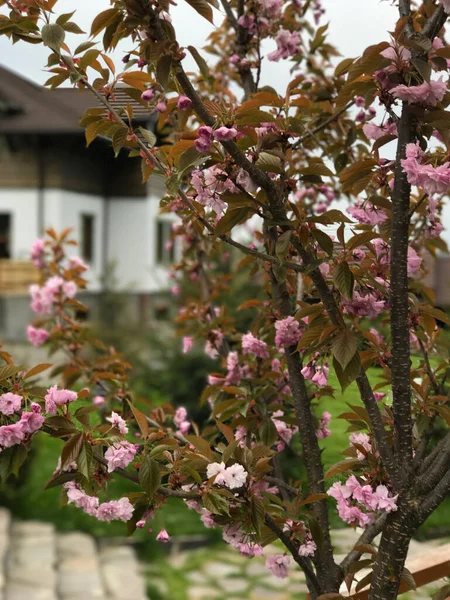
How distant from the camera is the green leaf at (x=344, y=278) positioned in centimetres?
110

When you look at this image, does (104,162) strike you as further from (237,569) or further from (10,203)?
(237,569)

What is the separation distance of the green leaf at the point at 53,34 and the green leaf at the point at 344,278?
55cm

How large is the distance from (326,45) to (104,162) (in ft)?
38.2

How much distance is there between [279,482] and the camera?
151 centimetres

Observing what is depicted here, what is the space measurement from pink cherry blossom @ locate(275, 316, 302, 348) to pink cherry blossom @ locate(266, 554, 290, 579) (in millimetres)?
425

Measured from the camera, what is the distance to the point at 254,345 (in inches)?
67.8

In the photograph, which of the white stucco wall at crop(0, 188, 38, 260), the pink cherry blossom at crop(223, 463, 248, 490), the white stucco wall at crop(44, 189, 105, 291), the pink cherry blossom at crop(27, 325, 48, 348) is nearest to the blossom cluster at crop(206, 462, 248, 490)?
the pink cherry blossom at crop(223, 463, 248, 490)

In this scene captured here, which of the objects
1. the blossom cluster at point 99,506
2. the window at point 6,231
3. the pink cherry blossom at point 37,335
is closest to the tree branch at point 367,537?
the blossom cluster at point 99,506

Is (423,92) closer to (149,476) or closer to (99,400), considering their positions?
(149,476)

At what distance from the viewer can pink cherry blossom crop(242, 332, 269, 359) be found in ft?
5.60

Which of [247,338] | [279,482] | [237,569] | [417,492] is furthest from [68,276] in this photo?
[237,569]

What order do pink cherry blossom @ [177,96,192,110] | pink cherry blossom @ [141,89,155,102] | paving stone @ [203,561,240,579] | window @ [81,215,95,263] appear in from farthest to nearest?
window @ [81,215,95,263], paving stone @ [203,561,240,579], pink cherry blossom @ [141,89,155,102], pink cherry blossom @ [177,96,192,110]

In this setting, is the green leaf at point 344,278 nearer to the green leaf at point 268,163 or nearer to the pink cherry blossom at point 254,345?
the green leaf at point 268,163

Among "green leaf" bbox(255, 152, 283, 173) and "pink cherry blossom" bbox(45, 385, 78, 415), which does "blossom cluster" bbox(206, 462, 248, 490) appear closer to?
"pink cherry blossom" bbox(45, 385, 78, 415)
